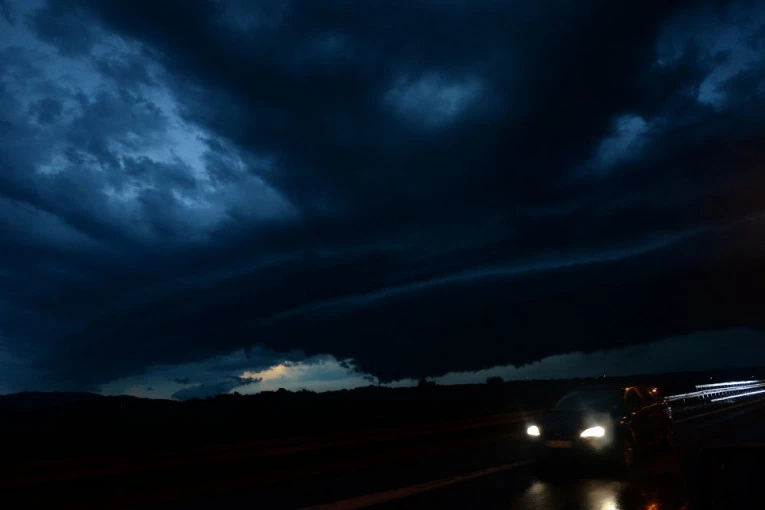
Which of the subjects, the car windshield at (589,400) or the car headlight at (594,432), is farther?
the car windshield at (589,400)

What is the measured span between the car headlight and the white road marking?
219 cm

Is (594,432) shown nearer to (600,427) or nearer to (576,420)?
(600,427)

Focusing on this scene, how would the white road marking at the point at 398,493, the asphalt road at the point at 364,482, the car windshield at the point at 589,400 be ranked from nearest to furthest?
the white road marking at the point at 398,493
the asphalt road at the point at 364,482
the car windshield at the point at 589,400

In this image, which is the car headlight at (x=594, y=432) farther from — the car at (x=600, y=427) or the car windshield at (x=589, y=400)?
the car windshield at (x=589, y=400)

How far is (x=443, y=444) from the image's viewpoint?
21281mm

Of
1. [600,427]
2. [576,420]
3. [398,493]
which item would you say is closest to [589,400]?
[576,420]

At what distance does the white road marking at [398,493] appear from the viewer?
1079cm

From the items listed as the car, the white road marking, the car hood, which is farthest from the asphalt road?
the car hood

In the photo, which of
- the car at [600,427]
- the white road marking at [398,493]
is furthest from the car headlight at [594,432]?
the white road marking at [398,493]

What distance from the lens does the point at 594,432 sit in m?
13.4

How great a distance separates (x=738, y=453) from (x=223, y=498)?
432 inches

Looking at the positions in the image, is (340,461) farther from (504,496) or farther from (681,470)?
(681,470)

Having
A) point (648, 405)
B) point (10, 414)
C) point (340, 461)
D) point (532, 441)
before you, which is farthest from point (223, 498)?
point (10, 414)

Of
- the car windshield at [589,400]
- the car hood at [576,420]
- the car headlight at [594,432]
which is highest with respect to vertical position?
the car windshield at [589,400]
